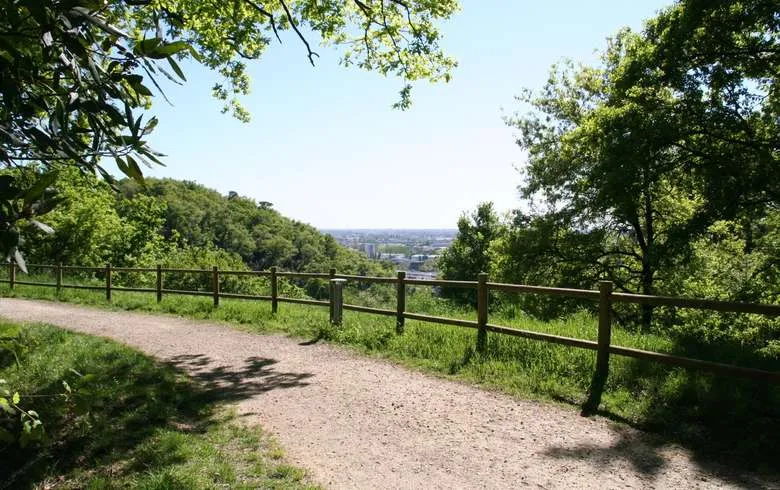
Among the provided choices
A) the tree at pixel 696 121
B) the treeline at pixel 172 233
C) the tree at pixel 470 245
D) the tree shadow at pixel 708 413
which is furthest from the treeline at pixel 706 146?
the tree at pixel 470 245

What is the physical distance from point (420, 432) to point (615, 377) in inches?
103

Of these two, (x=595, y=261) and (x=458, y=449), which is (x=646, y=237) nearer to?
(x=595, y=261)

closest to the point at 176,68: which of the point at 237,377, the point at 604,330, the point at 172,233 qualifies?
the point at 604,330

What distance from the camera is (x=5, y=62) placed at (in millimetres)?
1603

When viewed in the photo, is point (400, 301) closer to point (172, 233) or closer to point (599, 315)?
point (599, 315)

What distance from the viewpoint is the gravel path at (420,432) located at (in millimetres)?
4270

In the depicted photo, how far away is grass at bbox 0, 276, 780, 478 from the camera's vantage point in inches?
190

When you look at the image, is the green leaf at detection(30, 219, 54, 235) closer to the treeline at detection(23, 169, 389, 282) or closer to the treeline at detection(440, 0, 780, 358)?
the treeline at detection(23, 169, 389, 282)

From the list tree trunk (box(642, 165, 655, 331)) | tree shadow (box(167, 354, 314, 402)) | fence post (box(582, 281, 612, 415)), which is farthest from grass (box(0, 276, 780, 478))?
tree trunk (box(642, 165, 655, 331))

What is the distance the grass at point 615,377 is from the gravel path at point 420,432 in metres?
0.33

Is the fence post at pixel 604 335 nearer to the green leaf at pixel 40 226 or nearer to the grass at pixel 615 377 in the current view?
the grass at pixel 615 377

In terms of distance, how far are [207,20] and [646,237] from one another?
16.0 meters

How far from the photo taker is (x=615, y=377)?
20.3ft

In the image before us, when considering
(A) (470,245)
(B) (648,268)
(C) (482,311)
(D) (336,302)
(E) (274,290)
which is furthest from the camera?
(A) (470,245)
